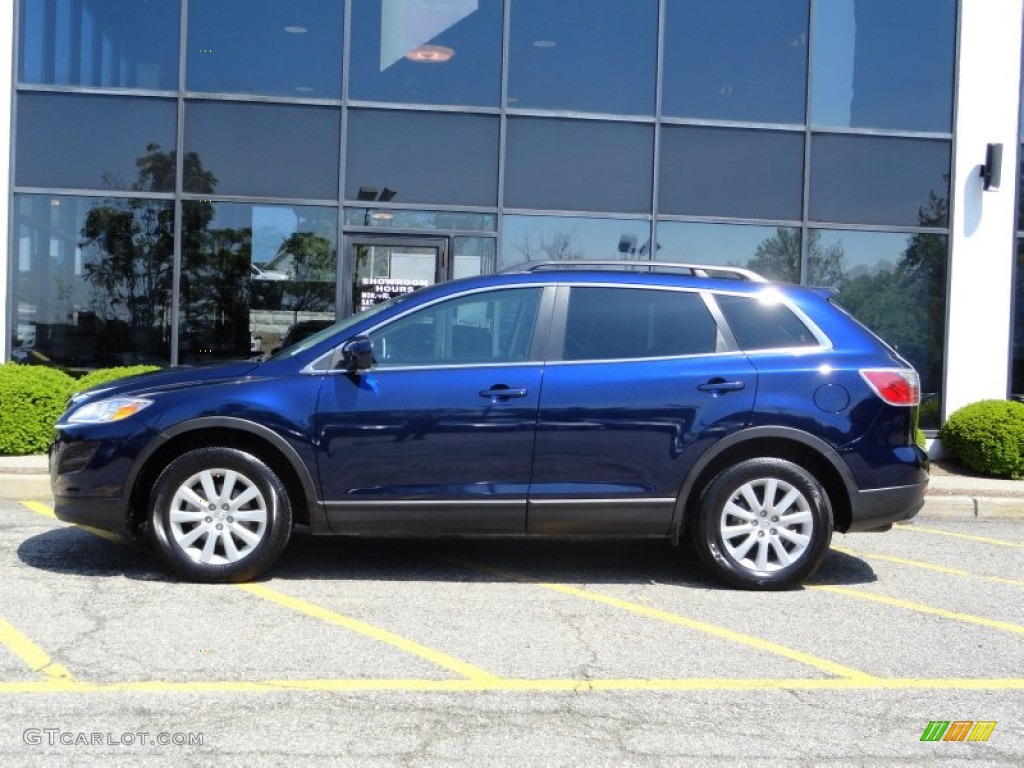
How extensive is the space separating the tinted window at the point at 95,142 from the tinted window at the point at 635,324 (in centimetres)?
713

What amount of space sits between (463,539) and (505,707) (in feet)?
11.3

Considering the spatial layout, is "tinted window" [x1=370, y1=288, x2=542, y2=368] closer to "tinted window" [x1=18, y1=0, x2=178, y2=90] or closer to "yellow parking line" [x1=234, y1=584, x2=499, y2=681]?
"yellow parking line" [x1=234, y1=584, x2=499, y2=681]

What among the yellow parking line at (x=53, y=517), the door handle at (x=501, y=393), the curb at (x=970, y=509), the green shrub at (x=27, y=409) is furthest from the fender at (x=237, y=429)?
the curb at (x=970, y=509)

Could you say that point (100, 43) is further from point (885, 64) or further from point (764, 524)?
point (764, 524)

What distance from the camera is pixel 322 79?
12.1 meters

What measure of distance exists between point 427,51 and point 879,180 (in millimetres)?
5198

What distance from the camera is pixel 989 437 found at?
35.7 feet

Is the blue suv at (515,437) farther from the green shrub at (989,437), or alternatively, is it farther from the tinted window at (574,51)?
the tinted window at (574,51)

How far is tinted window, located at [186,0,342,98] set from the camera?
1199cm

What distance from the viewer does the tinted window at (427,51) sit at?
12.1 metres

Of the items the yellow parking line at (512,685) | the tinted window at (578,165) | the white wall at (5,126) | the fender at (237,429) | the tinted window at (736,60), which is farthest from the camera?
the tinted window at (736,60)

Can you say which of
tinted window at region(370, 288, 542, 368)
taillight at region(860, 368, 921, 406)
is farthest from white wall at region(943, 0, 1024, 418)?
tinted window at region(370, 288, 542, 368)

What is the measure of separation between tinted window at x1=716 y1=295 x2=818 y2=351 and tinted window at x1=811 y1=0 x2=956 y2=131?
6853 millimetres

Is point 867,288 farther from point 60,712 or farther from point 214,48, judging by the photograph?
point 60,712
